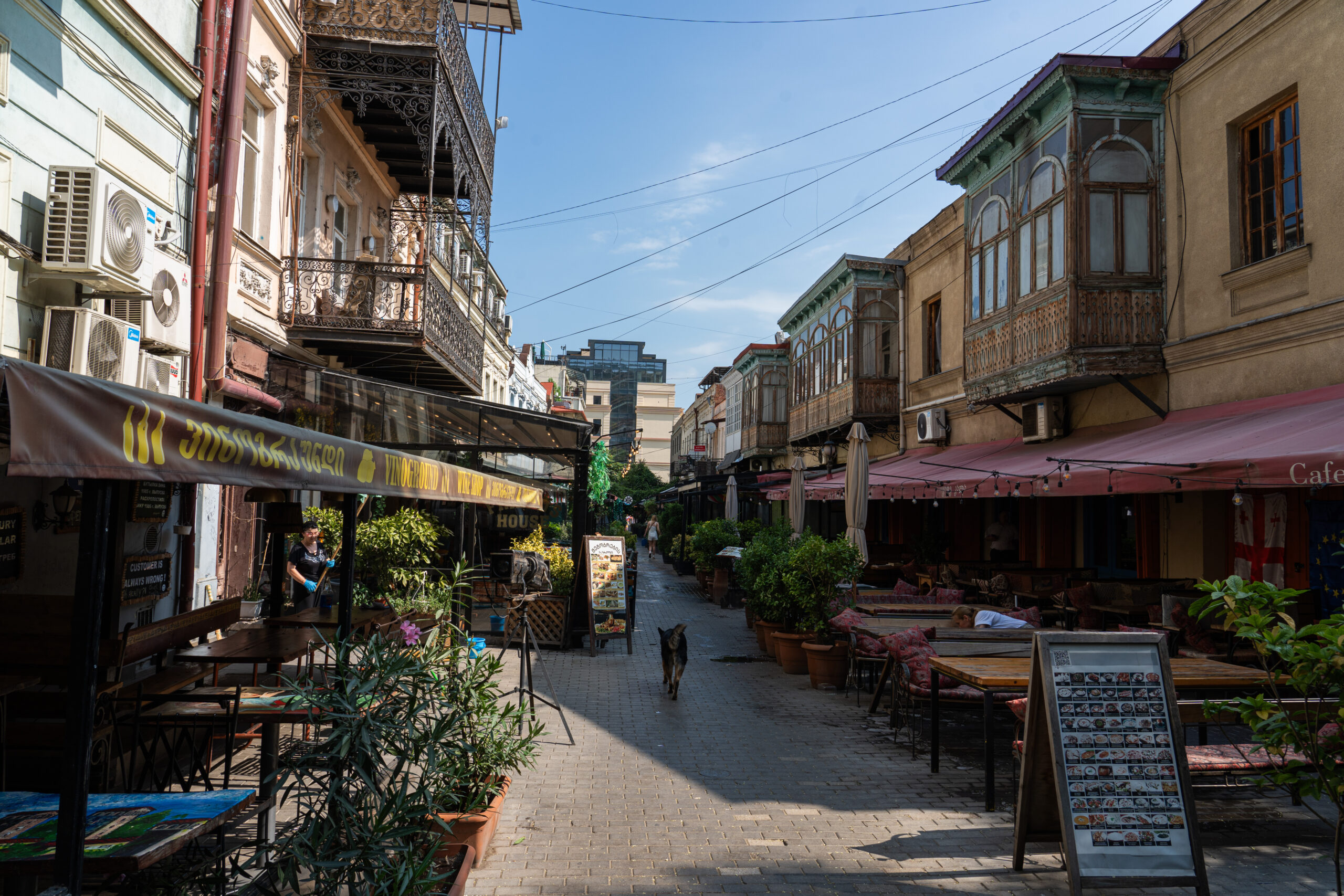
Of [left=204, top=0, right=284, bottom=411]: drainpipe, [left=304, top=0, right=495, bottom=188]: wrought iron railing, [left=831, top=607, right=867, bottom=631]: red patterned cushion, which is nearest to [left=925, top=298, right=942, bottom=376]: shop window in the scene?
[left=831, top=607, right=867, bottom=631]: red patterned cushion

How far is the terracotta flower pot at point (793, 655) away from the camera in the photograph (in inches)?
432

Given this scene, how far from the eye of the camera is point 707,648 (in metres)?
13.2

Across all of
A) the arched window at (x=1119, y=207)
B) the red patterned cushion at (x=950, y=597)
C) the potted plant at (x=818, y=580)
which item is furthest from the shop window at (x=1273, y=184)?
the potted plant at (x=818, y=580)

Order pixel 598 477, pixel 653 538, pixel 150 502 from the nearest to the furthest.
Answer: pixel 150 502, pixel 598 477, pixel 653 538

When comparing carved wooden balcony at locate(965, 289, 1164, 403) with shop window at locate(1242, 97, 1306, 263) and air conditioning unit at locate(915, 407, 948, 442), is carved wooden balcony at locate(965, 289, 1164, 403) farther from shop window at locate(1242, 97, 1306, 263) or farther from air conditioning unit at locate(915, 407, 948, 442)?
air conditioning unit at locate(915, 407, 948, 442)

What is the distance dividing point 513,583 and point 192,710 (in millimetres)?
Result: 6421

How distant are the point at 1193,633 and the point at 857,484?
481cm

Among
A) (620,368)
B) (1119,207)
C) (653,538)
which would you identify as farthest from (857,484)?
(620,368)

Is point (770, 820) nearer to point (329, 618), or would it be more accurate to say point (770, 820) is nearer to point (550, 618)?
point (329, 618)

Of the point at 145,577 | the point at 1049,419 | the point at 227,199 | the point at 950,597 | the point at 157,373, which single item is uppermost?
the point at 227,199

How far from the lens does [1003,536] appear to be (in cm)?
1712

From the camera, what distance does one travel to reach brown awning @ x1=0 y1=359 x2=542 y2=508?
202 cm

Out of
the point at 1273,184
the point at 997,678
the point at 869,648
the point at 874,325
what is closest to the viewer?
the point at 997,678

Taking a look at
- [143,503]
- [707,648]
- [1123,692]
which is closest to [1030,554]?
[707,648]
